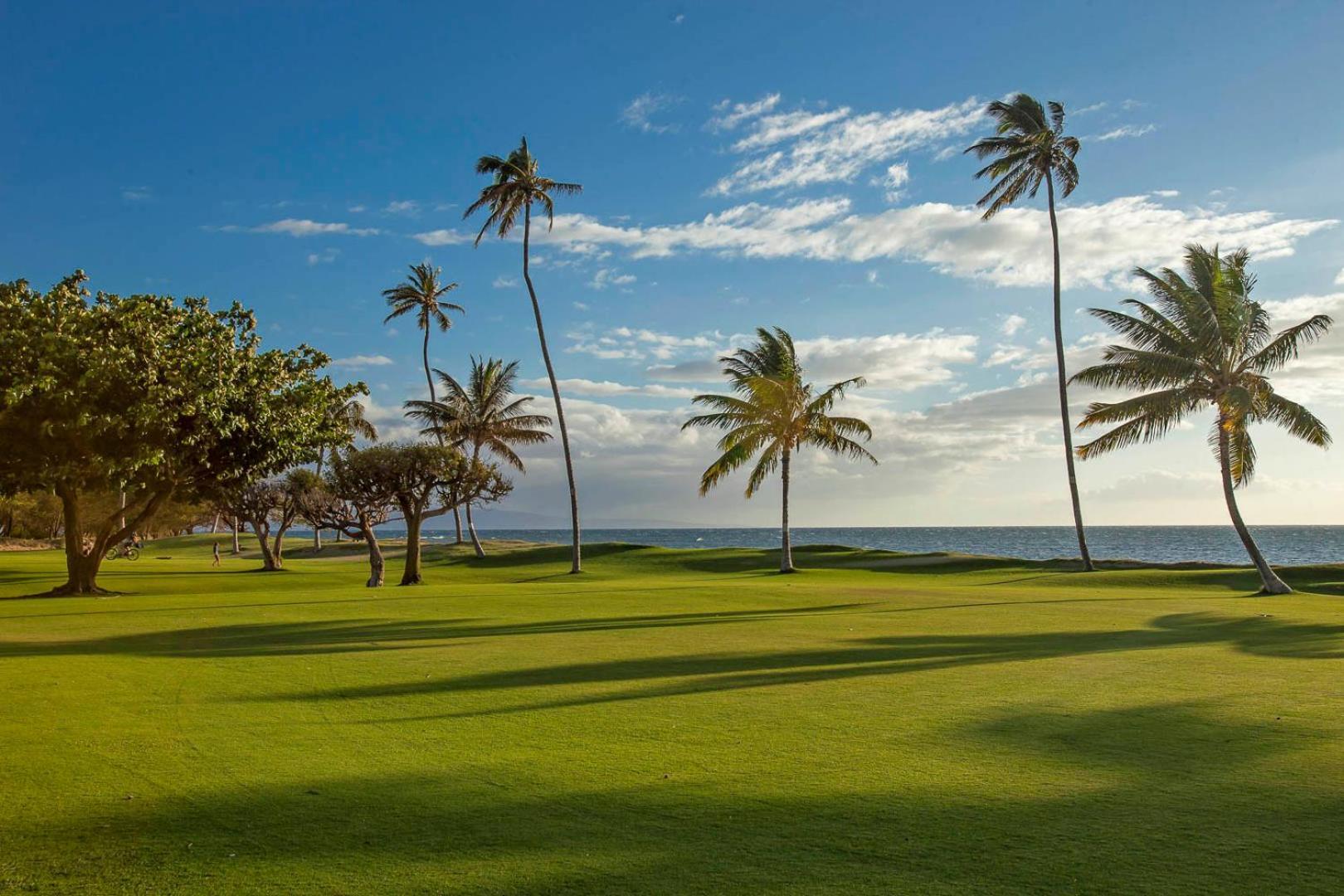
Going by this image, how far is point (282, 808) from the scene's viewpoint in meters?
6.41

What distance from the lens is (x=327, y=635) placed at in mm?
17734

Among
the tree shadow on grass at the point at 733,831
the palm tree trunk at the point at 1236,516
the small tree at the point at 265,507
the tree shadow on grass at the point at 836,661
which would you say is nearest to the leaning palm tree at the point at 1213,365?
the palm tree trunk at the point at 1236,516

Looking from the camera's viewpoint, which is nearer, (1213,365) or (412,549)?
(1213,365)

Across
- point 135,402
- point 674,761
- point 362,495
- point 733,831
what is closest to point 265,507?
point 362,495

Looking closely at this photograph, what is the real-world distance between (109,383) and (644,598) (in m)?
16.9

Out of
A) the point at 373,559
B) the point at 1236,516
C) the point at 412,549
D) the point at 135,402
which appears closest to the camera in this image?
the point at 135,402

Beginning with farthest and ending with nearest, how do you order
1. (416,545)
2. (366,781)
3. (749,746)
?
(416,545)
(749,746)
(366,781)

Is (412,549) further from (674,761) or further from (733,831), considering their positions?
(733,831)

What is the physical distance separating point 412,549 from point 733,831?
123ft

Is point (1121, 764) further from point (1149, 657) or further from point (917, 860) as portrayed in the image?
point (1149, 657)

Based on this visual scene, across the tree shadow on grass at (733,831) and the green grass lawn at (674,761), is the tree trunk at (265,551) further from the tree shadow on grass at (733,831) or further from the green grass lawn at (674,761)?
the tree shadow on grass at (733,831)

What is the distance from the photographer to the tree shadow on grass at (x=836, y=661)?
36.7 feet

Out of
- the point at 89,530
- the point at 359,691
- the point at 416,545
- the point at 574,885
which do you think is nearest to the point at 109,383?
the point at 416,545

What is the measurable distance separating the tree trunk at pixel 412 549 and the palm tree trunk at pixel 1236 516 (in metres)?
31.6
